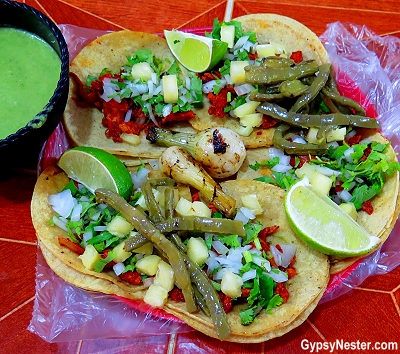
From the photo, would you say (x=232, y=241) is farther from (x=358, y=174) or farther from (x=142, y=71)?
(x=142, y=71)

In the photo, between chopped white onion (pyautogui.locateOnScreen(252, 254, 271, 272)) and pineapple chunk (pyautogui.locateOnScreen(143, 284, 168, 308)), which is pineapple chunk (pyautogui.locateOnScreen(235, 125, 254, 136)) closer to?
chopped white onion (pyautogui.locateOnScreen(252, 254, 271, 272))

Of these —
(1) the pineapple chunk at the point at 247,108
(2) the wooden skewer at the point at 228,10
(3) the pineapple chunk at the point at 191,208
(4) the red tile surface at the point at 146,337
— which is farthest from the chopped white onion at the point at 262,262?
(2) the wooden skewer at the point at 228,10

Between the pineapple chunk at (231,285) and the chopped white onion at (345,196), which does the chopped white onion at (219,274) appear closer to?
the pineapple chunk at (231,285)

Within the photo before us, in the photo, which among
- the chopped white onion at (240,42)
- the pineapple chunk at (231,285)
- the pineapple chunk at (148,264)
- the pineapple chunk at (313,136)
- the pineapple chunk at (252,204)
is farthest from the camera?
the chopped white onion at (240,42)

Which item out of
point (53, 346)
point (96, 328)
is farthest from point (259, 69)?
point (53, 346)

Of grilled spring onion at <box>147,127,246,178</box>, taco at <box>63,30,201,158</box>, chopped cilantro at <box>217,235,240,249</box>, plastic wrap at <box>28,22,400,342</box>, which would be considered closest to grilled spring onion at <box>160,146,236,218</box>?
grilled spring onion at <box>147,127,246,178</box>

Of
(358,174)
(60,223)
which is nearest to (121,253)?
(60,223)
